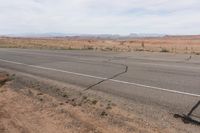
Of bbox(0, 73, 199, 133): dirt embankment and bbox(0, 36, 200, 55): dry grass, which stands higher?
bbox(0, 73, 199, 133): dirt embankment

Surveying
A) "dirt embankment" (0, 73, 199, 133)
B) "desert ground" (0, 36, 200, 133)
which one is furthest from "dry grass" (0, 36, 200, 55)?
"dirt embankment" (0, 73, 199, 133)

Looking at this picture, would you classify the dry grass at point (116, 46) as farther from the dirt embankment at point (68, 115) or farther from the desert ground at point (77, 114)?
the dirt embankment at point (68, 115)

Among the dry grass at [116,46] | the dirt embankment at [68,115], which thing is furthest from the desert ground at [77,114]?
the dry grass at [116,46]

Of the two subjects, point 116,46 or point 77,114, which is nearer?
point 77,114

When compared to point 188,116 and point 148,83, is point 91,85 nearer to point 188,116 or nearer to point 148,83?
point 148,83

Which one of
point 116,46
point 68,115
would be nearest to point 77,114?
point 68,115

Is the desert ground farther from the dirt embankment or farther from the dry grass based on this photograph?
the dry grass

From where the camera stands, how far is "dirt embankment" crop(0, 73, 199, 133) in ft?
18.9

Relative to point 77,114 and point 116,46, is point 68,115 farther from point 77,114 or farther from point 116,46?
point 116,46

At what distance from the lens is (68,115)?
6.66 m

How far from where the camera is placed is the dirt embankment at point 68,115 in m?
5.77

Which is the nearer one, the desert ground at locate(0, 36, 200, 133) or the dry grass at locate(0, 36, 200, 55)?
the desert ground at locate(0, 36, 200, 133)

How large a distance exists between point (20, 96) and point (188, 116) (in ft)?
16.5

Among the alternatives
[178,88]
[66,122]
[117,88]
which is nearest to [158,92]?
[178,88]
